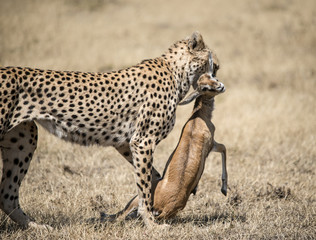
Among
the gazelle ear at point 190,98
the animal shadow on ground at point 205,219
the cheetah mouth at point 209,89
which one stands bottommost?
the animal shadow on ground at point 205,219

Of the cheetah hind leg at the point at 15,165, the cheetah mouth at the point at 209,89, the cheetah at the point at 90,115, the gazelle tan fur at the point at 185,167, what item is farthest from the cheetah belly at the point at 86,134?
the cheetah mouth at the point at 209,89

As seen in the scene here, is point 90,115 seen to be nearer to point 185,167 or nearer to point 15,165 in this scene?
point 15,165

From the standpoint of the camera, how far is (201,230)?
13.7 ft

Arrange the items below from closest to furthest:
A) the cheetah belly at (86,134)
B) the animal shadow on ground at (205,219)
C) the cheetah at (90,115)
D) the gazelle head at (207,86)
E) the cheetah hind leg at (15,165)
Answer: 1. the cheetah at (90,115)
2. the cheetah belly at (86,134)
3. the cheetah hind leg at (15,165)
4. the animal shadow on ground at (205,219)
5. the gazelle head at (207,86)

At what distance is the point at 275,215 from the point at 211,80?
1.48 metres

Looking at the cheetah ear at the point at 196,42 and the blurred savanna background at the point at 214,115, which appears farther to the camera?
the cheetah ear at the point at 196,42

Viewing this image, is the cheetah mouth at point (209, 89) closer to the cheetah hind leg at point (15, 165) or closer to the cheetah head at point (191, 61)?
the cheetah head at point (191, 61)

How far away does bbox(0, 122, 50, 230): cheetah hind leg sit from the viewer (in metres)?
4.16

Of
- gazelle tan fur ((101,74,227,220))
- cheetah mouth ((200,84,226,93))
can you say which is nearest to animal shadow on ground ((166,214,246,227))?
gazelle tan fur ((101,74,227,220))

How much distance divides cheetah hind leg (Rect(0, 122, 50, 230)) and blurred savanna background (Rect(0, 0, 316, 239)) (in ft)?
0.44

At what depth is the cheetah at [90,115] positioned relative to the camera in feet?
12.9

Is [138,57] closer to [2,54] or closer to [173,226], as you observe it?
[2,54]

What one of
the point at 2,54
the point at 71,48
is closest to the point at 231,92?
the point at 71,48

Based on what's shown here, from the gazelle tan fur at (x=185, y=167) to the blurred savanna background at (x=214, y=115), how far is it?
21 centimetres
